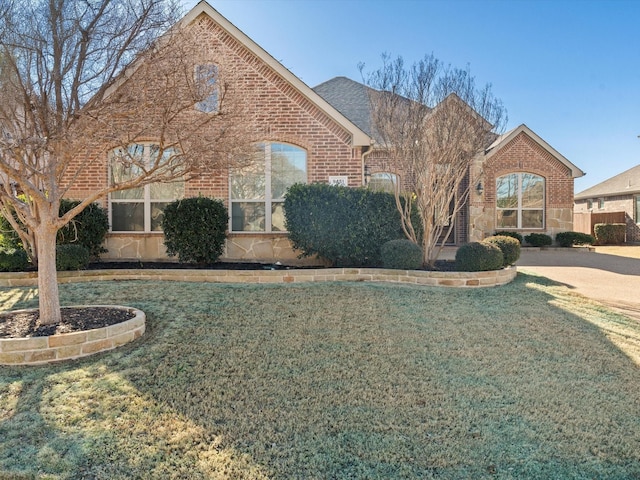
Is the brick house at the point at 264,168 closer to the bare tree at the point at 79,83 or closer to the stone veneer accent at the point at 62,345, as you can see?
the bare tree at the point at 79,83

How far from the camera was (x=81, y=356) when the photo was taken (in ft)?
12.6

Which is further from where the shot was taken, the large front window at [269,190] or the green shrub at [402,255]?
the large front window at [269,190]

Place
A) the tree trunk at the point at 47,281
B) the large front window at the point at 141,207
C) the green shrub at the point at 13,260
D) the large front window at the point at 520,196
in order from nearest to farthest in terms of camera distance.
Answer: the tree trunk at the point at 47,281
the green shrub at the point at 13,260
the large front window at the point at 141,207
the large front window at the point at 520,196

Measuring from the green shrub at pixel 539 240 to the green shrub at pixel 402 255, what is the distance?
1033 cm

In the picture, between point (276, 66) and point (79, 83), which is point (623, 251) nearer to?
point (276, 66)

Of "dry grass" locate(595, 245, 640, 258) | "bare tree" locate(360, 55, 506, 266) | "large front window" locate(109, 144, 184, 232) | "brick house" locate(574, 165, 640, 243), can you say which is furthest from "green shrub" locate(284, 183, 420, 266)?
"brick house" locate(574, 165, 640, 243)

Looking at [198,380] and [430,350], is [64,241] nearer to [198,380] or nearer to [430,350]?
[198,380]

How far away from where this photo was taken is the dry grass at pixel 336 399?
7.72ft

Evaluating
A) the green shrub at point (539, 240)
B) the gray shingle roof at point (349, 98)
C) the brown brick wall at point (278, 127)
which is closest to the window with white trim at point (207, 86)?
the brown brick wall at point (278, 127)

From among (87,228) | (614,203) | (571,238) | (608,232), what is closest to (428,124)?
(87,228)

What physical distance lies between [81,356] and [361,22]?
1099 centimetres

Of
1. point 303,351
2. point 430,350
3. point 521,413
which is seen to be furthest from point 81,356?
point 521,413

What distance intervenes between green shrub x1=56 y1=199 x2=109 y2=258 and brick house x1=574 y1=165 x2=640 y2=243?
20832 millimetres

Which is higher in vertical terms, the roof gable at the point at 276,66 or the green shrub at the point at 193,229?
the roof gable at the point at 276,66
